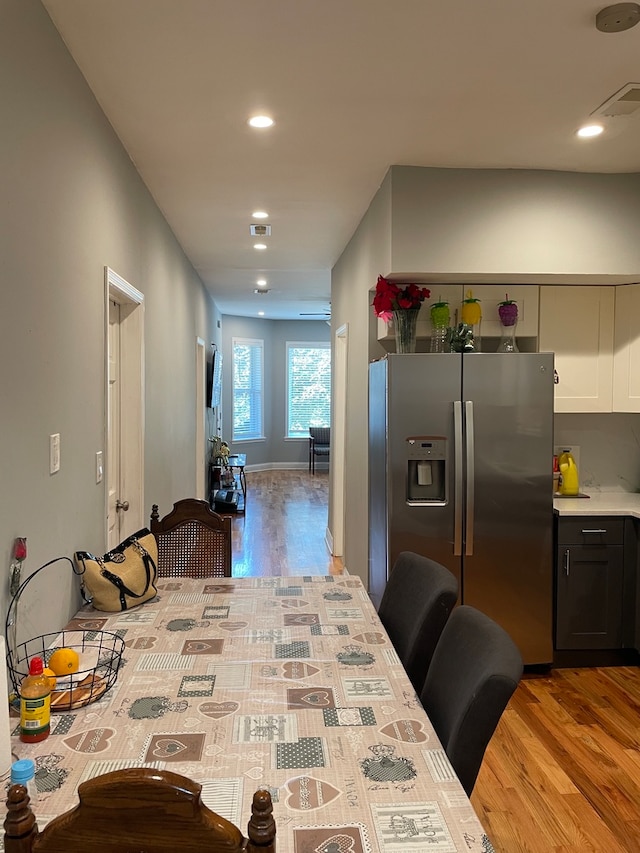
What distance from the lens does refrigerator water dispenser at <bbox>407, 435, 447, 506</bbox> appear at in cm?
348

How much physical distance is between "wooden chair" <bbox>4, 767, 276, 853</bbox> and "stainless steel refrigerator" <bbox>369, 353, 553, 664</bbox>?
107 inches

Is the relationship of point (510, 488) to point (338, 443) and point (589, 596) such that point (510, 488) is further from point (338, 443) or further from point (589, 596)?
point (338, 443)

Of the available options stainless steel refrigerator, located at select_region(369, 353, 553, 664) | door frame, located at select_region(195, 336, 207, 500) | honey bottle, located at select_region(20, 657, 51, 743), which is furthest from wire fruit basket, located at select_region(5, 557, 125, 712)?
door frame, located at select_region(195, 336, 207, 500)

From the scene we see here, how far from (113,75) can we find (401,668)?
2.21 meters

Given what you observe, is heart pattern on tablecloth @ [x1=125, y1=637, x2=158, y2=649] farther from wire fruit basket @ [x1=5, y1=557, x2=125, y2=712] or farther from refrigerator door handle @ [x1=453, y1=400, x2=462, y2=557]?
refrigerator door handle @ [x1=453, y1=400, x2=462, y2=557]

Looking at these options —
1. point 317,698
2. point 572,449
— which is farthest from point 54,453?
point 572,449

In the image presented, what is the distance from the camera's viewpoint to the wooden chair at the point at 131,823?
2.56 feet

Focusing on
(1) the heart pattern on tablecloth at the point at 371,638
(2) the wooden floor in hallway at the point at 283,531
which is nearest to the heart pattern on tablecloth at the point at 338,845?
(1) the heart pattern on tablecloth at the point at 371,638

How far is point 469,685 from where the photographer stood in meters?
1.46

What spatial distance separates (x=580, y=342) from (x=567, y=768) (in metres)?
2.21

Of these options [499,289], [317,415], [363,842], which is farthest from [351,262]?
[317,415]

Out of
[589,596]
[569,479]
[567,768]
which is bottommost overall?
[567,768]

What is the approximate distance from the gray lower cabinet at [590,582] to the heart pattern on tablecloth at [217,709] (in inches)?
98.0

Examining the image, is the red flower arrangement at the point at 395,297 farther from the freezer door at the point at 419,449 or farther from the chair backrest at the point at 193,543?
the chair backrest at the point at 193,543
